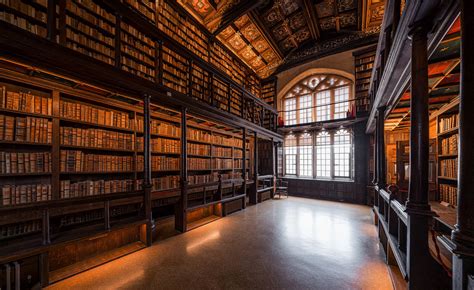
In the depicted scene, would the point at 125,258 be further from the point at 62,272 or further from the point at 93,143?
the point at 93,143

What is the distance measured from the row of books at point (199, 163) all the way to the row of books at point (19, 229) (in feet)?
8.20

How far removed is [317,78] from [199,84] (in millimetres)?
5233

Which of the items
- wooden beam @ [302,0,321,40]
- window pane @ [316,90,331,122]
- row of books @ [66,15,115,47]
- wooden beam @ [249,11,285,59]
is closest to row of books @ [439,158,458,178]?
window pane @ [316,90,331,122]

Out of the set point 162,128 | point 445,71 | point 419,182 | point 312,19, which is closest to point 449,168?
point 445,71

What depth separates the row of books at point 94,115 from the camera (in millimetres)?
2549

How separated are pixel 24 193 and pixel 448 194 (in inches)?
262

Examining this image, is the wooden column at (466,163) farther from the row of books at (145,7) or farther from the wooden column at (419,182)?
the row of books at (145,7)

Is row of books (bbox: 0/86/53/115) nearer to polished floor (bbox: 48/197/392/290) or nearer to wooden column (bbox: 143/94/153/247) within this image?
wooden column (bbox: 143/94/153/247)

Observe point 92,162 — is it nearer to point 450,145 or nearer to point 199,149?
point 199,149

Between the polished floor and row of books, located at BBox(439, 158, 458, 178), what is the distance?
1.65 meters

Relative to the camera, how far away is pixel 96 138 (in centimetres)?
279

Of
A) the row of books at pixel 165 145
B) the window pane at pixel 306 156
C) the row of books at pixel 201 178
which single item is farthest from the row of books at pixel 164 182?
the window pane at pixel 306 156

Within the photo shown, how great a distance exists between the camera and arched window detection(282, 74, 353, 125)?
22.6ft

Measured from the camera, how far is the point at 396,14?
203 cm
